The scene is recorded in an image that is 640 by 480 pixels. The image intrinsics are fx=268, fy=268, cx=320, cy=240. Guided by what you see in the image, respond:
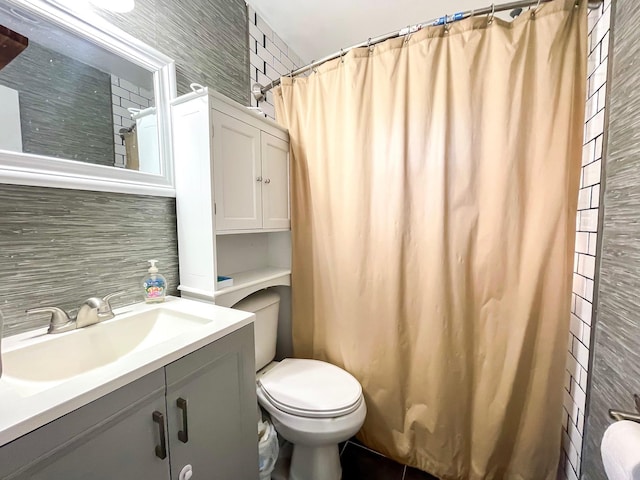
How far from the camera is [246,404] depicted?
928 millimetres

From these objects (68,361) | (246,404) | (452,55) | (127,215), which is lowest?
(246,404)

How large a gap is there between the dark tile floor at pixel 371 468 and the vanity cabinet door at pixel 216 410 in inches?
24.5

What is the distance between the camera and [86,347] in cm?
85

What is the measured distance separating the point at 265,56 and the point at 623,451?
2.14 m

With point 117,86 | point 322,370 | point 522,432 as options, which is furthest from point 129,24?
point 522,432

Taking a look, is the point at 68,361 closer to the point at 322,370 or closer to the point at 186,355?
the point at 186,355

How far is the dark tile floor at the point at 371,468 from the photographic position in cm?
133

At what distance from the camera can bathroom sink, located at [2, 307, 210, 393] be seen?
71cm

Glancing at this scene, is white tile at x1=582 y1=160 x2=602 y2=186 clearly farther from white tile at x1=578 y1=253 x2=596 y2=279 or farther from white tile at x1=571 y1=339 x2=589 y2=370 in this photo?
white tile at x1=571 y1=339 x2=589 y2=370

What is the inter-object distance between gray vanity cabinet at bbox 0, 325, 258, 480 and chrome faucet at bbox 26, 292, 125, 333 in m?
0.41

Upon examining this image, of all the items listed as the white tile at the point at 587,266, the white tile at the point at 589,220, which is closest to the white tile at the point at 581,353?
the white tile at the point at 587,266

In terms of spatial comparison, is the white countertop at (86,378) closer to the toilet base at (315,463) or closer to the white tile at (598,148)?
the toilet base at (315,463)

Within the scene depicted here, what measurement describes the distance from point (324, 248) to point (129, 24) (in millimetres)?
1249

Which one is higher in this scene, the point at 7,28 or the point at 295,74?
the point at 295,74
